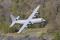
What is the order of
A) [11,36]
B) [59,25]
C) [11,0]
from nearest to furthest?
[59,25]
[11,36]
[11,0]

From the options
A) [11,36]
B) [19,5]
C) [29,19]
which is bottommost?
[11,36]

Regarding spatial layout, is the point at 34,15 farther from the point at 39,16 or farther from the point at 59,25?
the point at 59,25

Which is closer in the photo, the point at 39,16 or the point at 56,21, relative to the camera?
the point at 56,21

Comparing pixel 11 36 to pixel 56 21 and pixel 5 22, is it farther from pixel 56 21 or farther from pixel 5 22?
pixel 56 21

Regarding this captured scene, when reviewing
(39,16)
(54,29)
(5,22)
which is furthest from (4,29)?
(54,29)

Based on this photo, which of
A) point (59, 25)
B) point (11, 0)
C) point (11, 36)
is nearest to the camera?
point (59, 25)

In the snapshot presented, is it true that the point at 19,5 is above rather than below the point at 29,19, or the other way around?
above
